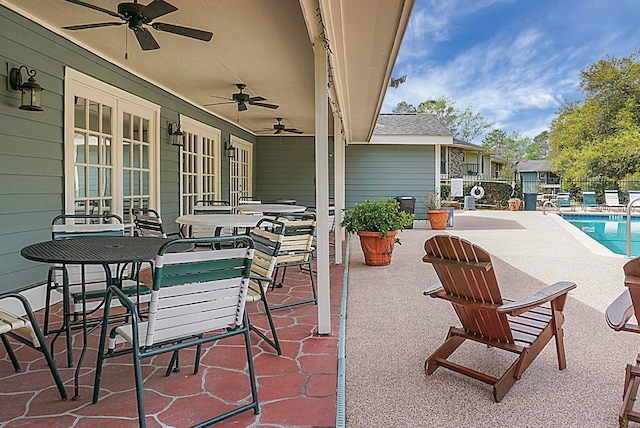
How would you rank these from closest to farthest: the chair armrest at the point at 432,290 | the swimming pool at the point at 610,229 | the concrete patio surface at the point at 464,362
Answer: the concrete patio surface at the point at 464,362 → the chair armrest at the point at 432,290 → the swimming pool at the point at 610,229

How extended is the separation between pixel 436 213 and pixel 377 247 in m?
5.13

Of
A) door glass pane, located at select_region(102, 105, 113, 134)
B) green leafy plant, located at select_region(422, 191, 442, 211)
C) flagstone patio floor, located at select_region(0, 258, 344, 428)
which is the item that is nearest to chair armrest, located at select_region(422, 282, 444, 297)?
flagstone patio floor, located at select_region(0, 258, 344, 428)

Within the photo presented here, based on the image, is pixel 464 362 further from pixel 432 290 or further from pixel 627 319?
pixel 627 319

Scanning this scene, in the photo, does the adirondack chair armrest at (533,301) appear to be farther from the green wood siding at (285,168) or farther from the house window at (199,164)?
the green wood siding at (285,168)

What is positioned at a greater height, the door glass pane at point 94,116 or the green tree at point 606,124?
the green tree at point 606,124

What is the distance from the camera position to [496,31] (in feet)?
131

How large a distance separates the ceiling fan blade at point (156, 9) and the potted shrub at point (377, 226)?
12.0 ft

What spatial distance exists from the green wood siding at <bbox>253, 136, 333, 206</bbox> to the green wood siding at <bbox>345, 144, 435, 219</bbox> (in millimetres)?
689

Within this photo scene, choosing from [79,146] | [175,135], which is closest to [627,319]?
[79,146]

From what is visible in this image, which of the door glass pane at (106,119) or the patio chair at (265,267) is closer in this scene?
the patio chair at (265,267)

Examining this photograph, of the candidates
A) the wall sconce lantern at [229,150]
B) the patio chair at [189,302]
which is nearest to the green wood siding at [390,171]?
the wall sconce lantern at [229,150]

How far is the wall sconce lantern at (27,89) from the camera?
3.54 m

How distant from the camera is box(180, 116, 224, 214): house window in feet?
23.5

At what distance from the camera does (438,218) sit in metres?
10.9
